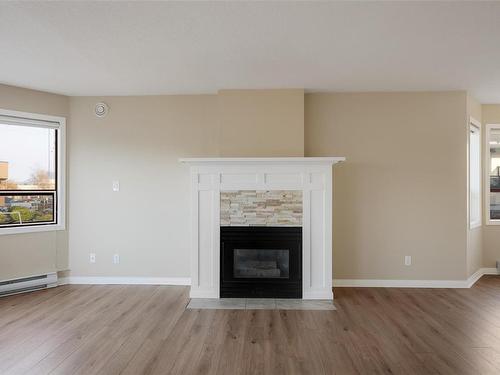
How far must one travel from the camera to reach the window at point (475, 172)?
4582 mm

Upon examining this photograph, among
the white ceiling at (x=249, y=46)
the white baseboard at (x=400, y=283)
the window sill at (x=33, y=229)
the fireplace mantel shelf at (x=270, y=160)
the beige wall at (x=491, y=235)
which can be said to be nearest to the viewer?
the white ceiling at (x=249, y=46)

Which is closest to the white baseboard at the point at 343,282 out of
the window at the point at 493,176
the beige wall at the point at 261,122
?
the window at the point at 493,176

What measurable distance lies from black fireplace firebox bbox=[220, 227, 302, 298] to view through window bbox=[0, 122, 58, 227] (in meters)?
2.54

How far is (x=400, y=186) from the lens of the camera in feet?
13.7

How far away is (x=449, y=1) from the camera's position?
214 cm

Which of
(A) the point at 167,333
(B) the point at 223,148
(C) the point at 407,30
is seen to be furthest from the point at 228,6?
(A) the point at 167,333

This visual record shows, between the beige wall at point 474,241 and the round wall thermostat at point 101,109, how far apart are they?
16.5 ft

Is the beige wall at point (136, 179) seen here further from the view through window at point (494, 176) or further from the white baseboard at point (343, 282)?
the view through window at point (494, 176)

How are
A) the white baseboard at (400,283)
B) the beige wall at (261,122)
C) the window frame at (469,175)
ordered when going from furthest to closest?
the window frame at (469,175) → the white baseboard at (400,283) → the beige wall at (261,122)

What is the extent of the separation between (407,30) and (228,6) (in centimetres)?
148

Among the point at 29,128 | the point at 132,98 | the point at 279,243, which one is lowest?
the point at 279,243

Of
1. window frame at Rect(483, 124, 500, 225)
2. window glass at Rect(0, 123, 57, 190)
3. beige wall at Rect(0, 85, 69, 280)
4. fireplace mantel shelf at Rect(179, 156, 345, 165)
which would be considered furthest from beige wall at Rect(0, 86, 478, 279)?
window frame at Rect(483, 124, 500, 225)

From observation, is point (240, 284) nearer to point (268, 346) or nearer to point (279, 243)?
point (279, 243)

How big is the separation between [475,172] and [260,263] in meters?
3.66
